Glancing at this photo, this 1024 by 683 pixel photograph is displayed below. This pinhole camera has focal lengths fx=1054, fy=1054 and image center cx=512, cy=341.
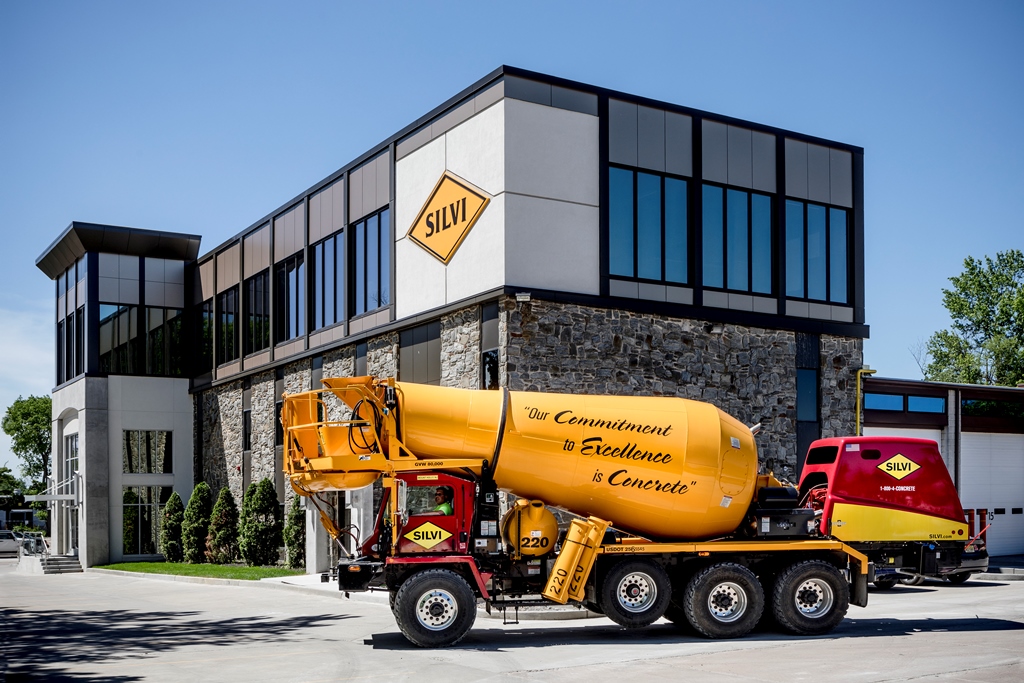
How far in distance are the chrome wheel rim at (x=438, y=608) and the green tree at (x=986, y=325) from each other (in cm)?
5179

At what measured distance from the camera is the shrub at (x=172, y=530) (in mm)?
40750

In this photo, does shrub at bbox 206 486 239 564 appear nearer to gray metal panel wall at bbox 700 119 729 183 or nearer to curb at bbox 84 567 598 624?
curb at bbox 84 567 598 624

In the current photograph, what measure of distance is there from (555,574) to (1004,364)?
51.4 metres

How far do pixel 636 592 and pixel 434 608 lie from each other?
114 inches

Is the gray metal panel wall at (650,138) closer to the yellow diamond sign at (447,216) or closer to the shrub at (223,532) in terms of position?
the yellow diamond sign at (447,216)

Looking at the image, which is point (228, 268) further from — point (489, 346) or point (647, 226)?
point (647, 226)

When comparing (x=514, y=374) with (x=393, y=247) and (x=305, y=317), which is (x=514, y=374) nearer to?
(x=393, y=247)

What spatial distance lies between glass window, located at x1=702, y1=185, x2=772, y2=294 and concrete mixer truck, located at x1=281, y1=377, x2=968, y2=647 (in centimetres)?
995

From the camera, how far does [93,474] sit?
41125 mm

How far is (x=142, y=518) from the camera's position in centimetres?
4216

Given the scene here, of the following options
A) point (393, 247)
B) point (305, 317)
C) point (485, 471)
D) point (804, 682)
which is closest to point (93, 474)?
point (305, 317)

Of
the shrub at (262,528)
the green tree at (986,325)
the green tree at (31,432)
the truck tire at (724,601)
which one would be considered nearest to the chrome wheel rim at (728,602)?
the truck tire at (724,601)

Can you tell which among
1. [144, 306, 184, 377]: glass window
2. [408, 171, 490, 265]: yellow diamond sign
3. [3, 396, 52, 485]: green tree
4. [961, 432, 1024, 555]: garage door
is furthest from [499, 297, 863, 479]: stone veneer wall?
[3, 396, 52, 485]: green tree

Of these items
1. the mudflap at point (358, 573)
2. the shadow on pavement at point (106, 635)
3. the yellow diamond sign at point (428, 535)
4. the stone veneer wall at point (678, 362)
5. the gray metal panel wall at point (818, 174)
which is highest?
the gray metal panel wall at point (818, 174)
